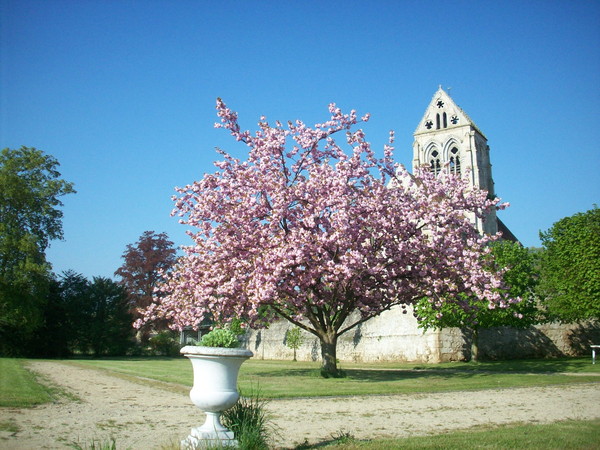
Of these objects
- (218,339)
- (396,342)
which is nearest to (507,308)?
(396,342)

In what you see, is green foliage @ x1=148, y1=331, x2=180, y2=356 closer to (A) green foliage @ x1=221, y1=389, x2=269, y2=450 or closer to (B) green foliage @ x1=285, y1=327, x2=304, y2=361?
(B) green foliage @ x1=285, y1=327, x2=304, y2=361

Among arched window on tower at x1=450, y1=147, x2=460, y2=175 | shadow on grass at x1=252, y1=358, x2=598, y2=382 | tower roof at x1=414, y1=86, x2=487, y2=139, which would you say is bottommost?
shadow on grass at x1=252, y1=358, x2=598, y2=382

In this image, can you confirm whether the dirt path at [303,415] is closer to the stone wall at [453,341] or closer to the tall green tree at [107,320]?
the stone wall at [453,341]

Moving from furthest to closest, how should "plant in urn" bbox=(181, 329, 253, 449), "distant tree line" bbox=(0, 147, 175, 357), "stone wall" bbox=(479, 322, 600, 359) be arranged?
"distant tree line" bbox=(0, 147, 175, 357) → "stone wall" bbox=(479, 322, 600, 359) → "plant in urn" bbox=(181, 329, 253, 449)

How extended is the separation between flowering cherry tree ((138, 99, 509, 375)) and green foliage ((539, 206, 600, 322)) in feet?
39.7

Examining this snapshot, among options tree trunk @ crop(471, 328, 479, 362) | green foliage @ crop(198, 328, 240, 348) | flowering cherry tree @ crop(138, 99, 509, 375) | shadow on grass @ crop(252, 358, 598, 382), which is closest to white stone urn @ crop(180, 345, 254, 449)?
green foliage @ crop(198, 328, 240, 348)

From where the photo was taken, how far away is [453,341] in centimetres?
2877

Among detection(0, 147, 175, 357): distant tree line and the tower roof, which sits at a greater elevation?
the tower roof

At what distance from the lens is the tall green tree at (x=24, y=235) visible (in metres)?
33.5

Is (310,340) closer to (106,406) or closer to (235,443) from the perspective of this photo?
(106,406)

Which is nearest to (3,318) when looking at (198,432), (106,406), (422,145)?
(106,406)

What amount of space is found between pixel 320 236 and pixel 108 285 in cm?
3318

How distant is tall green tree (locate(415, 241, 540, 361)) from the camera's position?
26.1 m

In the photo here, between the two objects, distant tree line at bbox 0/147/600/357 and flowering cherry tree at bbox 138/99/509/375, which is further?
distant tree line at bbox 0/147/600/357
